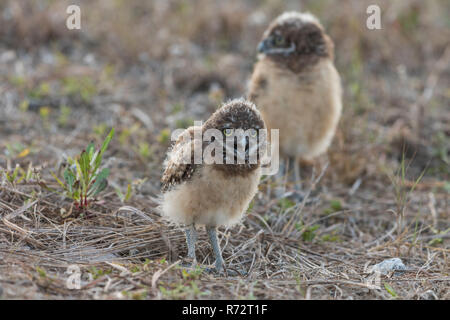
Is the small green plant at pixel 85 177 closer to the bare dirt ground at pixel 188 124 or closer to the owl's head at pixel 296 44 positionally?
the bare dirt ground at pixel 188 124

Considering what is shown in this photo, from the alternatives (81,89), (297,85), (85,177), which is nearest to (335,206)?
(297,85)

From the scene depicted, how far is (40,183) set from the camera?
4.18 metres

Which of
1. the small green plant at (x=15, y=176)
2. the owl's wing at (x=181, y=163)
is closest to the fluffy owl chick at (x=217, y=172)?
the owl's wing at (x=181, y=163)

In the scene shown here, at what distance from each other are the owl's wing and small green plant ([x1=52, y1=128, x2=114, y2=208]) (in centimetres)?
46

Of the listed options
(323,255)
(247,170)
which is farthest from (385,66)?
(247,170)

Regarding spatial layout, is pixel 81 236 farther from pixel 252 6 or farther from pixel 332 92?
pixel 252 6

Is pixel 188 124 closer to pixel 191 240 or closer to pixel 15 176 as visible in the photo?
pixel 15 176

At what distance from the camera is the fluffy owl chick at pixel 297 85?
5496mm

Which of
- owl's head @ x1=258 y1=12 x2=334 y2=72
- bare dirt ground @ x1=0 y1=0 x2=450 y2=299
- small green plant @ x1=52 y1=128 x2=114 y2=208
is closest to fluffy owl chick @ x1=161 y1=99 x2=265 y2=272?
bare dirt ground @ x1=0 y1=0 x2=450 y2=299

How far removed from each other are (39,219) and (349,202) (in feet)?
10.0

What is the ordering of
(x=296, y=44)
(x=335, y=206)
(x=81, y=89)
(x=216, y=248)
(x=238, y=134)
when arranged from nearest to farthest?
(x=238, y=134) → (x=216, y=248) → (x=335, y=206) → (x=296, y=44) → (x=81, y=89)

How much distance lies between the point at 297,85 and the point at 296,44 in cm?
47

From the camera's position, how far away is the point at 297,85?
5.49 meters

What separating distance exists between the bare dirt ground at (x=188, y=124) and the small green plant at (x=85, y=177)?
0.16 meters
